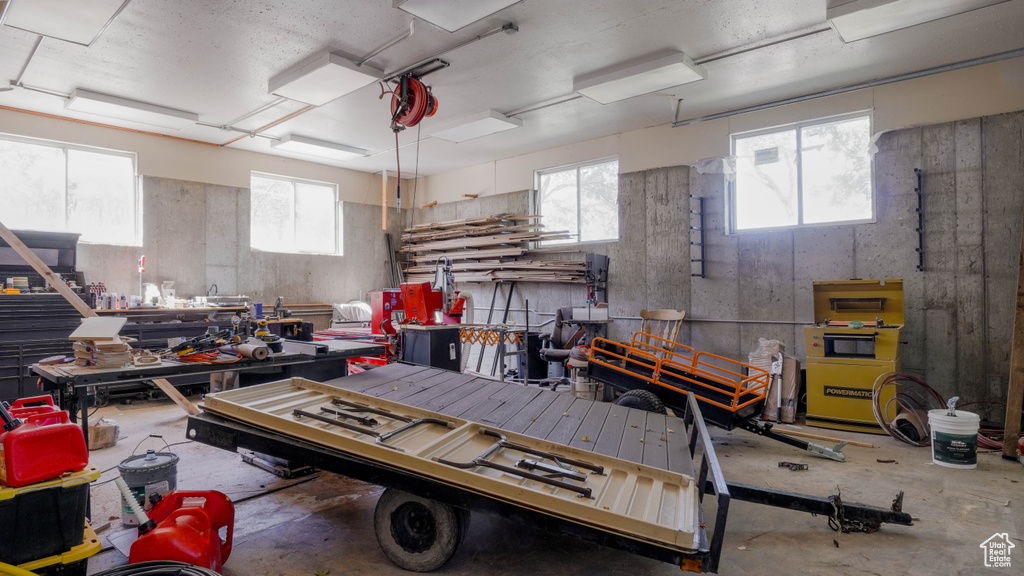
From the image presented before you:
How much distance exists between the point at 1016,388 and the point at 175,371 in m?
6.61

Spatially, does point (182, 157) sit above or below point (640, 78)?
below

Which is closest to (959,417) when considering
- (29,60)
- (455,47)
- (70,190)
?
(455,47)

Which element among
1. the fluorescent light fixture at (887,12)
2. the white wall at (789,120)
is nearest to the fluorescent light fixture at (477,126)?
the white wall at (789,120)

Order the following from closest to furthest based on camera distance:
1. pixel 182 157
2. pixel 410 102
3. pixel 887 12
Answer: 1. pixel 887 12
2. pixel 410 102
3. pixel 182 157

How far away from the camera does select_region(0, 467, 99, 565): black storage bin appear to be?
1.94 metres

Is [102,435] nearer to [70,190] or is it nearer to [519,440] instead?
[519,440]

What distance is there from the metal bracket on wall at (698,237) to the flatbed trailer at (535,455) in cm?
378

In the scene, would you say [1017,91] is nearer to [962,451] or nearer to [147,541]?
[962,451]

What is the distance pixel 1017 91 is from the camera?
17.4 feet

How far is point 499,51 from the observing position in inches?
209

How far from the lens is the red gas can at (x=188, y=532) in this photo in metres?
2.19

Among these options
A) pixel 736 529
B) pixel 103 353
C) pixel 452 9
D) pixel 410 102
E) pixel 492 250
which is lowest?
pixel 736 529

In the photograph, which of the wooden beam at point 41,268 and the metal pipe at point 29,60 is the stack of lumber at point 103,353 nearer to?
the wooden beam at point 41,268

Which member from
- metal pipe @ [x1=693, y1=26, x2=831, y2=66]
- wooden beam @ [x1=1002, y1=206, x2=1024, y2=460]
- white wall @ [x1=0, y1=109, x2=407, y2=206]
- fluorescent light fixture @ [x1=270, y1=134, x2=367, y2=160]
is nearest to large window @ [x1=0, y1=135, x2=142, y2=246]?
white wall @ [x1=0, y1=109, x2=407, y2=206]
